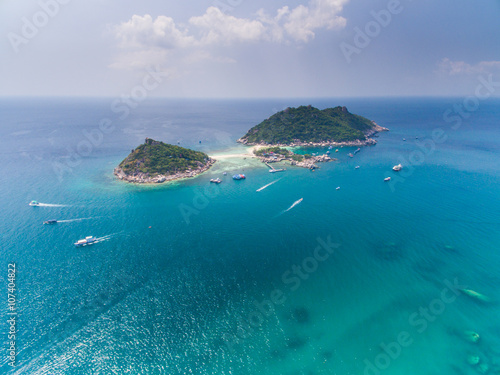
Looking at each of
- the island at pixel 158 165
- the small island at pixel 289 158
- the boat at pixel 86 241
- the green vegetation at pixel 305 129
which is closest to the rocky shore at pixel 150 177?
the island at pixel 158 165

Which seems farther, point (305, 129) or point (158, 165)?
point (305, 129)

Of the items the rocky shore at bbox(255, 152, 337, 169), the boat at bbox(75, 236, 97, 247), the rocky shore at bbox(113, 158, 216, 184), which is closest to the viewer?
the boat at bbox(75, 236, 97, 247)

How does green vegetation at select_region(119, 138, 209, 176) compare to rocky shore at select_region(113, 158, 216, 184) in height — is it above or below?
above

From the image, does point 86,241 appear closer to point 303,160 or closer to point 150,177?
point 150,177

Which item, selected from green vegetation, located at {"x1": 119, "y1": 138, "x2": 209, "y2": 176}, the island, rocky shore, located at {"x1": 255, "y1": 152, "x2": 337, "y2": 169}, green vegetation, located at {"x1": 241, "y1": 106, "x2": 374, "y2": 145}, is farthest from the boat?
green vegetation, located at {"x1": 241, "y1": 106, "x2": 374, "y2": 145}

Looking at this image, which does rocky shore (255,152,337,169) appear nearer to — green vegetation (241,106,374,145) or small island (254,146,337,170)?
small island (254,146,337,170)

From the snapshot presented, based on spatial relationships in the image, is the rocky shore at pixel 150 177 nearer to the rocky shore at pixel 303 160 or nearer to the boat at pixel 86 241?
the rocky shore at pixel 303 160

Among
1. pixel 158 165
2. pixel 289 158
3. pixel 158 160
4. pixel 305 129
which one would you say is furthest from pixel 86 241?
pixel 305 129

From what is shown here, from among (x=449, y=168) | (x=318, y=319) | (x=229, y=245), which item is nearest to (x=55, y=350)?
(x=229, y=245)
